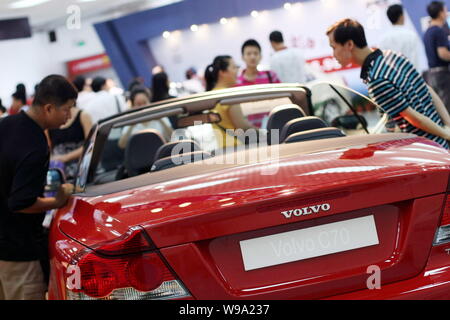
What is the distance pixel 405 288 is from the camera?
2199 millimetres

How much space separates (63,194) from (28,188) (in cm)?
22

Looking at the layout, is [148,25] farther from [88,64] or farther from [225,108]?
[225,108]

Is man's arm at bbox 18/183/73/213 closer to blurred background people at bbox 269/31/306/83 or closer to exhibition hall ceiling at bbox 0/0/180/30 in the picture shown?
blurred background people at bbox 269/31/306/83

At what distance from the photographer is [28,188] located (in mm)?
3453

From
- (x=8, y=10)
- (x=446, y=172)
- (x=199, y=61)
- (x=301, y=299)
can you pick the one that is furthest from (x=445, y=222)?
(x=8, y=10)

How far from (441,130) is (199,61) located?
15.1 m

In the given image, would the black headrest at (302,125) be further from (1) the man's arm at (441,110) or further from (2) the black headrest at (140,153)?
(1) the man's arm at (441,110)

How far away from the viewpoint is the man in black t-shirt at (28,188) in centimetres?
348

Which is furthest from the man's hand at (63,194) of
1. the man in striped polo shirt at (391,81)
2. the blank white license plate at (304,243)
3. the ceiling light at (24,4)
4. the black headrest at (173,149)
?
the ceiling light at (24,4)

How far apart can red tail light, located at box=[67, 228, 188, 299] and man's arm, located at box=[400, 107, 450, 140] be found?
235cm

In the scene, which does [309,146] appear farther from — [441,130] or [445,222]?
[441,130]

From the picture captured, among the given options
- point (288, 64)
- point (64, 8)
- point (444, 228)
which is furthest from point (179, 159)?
point (64, 8)

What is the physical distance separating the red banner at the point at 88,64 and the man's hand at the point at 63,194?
84.8 feet

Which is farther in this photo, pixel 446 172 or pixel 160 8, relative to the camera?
pixel 160 8
